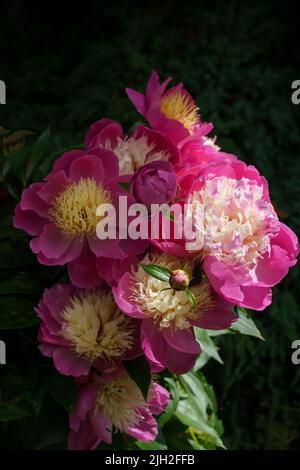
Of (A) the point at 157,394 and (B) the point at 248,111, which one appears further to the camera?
(B) the point at 248,111

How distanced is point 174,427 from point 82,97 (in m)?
1.17

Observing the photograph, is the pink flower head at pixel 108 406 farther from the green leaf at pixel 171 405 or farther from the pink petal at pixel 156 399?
the green leaf at pixel 171 405

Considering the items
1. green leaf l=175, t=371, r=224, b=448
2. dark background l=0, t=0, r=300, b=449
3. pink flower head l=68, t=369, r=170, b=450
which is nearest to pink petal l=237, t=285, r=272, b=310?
pink flower head l=68, t=369, r=170, b=450

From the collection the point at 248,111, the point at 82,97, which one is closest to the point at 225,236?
the point at 248,111

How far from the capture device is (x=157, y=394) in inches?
39.2

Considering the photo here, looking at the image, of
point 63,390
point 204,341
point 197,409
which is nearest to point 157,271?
point 63,390

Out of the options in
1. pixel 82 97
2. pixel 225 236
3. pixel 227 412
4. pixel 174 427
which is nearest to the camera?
pixel 225 236

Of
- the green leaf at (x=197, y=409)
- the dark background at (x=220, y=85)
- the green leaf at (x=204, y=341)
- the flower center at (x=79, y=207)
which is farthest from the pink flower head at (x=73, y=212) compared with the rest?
the dark background at (x=220, y=85)

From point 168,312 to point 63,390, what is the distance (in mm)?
205

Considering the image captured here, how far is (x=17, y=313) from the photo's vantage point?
935mm

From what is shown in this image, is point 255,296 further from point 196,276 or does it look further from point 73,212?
point 73,212

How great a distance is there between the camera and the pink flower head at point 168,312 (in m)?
0.82

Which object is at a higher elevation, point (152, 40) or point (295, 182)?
point (152, 40)
